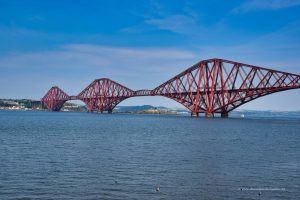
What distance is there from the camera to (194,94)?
463 feet

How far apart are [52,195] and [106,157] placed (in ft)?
43.0

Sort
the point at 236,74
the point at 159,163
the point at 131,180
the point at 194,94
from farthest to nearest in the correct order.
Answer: the point at 194,94
the point at 236,74
the point at 159,163
the point at 131,180

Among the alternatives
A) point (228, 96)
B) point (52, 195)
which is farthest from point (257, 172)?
point (228, 96)

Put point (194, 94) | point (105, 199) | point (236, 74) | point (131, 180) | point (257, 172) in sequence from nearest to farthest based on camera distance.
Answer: point (105, 199) → point (131, 180) → point (257, 172) → point (236, 74) → point (194, 94)

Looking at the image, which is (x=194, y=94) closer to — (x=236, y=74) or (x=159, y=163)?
(x=236, y=74)

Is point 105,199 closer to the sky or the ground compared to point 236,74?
closer to the ground

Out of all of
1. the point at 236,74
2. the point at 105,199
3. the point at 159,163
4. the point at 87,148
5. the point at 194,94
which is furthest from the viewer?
the point at 194,94

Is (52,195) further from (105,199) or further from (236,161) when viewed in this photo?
(236,161)

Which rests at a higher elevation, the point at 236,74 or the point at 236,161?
the point at 236,74

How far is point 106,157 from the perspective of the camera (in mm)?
35188

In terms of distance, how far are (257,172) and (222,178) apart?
3524mm

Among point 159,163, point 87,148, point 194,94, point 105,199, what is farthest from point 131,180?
point 194,94

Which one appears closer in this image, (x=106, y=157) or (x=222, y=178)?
(x=222, y=178)

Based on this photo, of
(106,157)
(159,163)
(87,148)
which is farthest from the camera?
(87,148)
